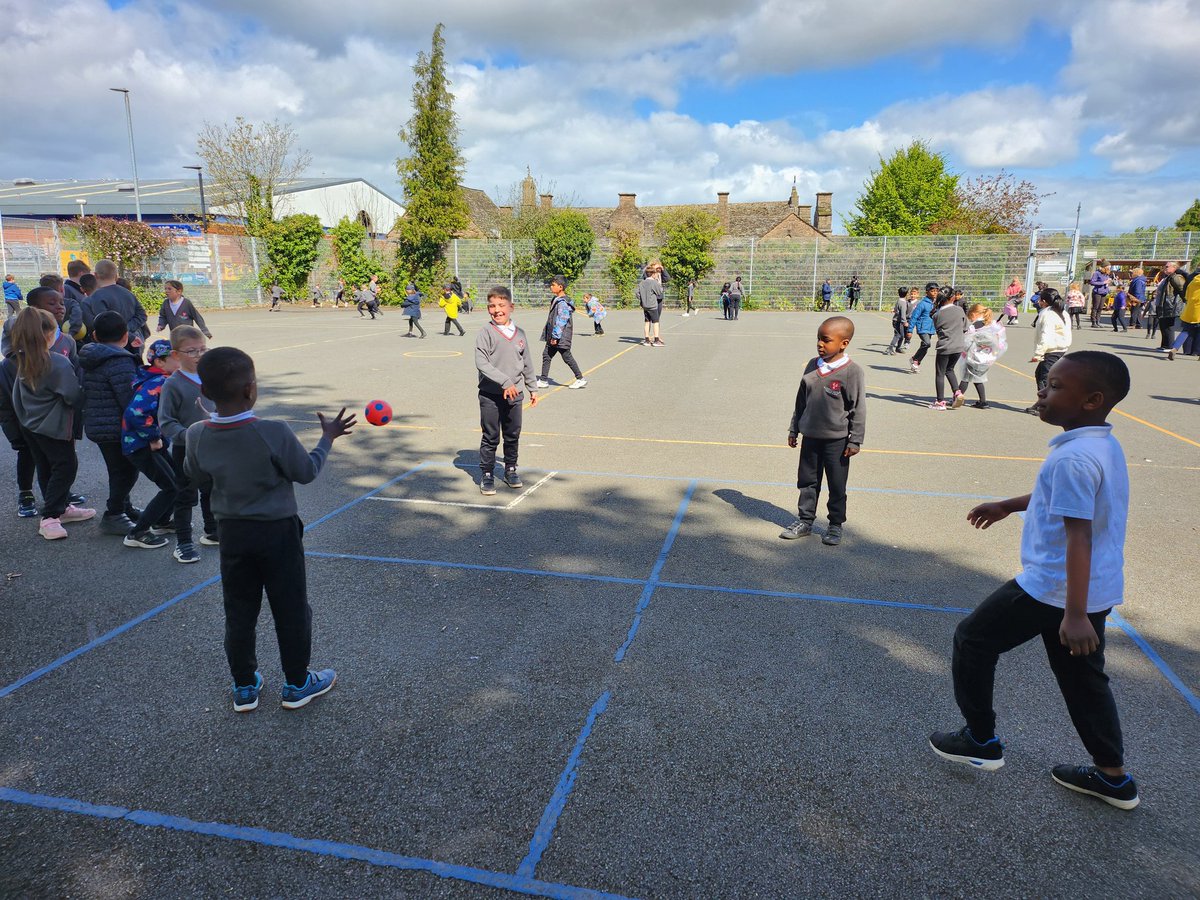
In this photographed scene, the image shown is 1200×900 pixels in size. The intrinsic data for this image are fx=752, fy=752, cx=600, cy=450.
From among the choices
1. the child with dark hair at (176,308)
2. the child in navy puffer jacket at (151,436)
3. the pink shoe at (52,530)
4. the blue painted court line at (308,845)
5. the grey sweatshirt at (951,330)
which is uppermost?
the child with dark hair at (176,308)

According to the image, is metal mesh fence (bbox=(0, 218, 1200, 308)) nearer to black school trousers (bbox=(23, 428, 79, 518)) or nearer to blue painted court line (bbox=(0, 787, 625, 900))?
black school trousers (bbox=(23, 428, 79, 518))

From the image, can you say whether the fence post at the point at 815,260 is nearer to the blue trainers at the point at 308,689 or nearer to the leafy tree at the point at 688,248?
the leafy tree at the point at 688,248

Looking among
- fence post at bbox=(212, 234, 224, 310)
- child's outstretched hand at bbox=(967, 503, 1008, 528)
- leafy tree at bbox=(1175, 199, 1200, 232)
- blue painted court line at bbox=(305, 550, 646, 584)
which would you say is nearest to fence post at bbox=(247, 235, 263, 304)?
fence post at bbox=(212, 234, 224, 310)

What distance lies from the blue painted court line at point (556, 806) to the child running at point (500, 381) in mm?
3767

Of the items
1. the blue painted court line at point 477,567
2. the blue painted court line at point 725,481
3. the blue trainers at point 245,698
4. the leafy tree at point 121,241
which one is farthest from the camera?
the leafy tree at point 121,241

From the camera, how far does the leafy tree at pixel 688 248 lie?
36.8m

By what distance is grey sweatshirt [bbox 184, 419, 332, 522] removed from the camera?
10.7ft

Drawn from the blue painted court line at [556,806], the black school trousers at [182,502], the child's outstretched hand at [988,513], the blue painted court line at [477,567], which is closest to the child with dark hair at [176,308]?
the black school trousers at [182,502]

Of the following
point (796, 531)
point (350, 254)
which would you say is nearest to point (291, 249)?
point (350, 254)

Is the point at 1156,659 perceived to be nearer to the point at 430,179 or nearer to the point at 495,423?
the point at 495,423

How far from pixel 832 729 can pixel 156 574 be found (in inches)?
174

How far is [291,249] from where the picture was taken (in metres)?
36.0

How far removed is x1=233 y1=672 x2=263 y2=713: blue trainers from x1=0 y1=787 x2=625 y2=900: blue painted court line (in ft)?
2.18

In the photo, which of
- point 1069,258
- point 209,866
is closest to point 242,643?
point 209,866
